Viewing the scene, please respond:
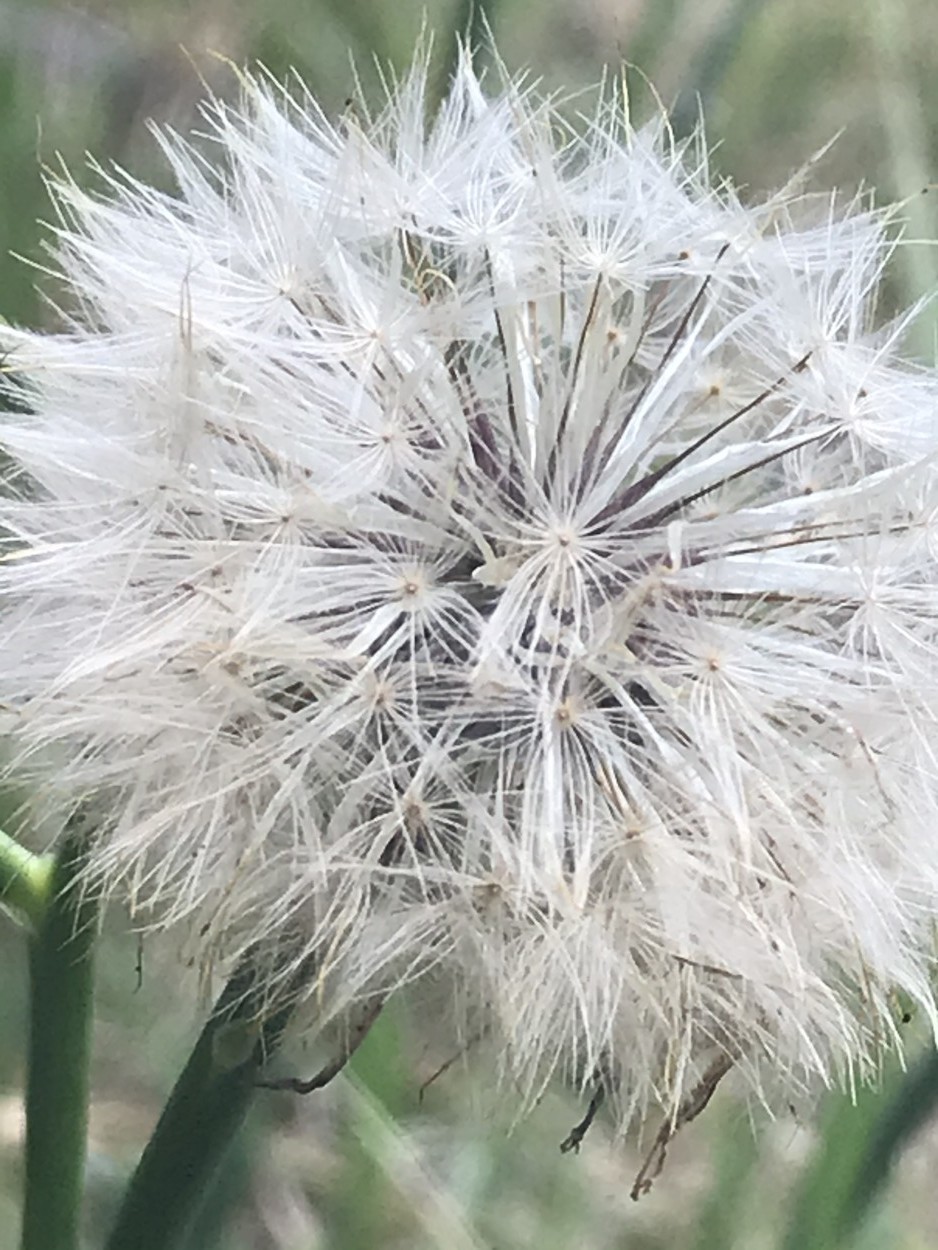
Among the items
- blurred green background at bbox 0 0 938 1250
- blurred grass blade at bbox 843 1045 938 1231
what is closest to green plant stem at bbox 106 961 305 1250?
blurred green background at bbox 0 0 938 1250

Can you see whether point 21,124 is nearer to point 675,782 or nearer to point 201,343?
point 201,343

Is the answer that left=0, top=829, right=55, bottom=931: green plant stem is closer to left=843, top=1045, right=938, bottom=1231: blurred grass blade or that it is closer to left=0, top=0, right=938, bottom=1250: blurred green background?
left=0, top=0, right=938, bottom=1250: blurred green background

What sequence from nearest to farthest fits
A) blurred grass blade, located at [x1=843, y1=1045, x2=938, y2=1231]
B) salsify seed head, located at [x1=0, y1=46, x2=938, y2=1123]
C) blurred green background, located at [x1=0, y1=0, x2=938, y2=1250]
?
salsify seed head, located at [x1=0, y1=46, x2=938, y2=1123] → blurred grass blade, located at [x1=843, y1=1045, x2=938, y2=1231] → blurred green background, located at [x1=0, y1=0, x2=938, y2=1250]

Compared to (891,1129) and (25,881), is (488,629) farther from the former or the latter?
(891,1129)

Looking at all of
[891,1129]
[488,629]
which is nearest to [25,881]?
[488,629]

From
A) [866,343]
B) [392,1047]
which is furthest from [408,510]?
[392,1047]

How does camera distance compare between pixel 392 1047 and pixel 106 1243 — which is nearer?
pixel 106 1243
